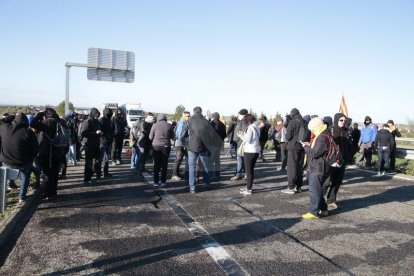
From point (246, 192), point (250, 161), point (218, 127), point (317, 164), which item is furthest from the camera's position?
point (218, 127)

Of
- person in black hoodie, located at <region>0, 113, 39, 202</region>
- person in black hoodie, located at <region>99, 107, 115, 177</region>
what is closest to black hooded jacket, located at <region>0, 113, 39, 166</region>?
person in black hoodie, located at <region>0, 113, 39, 202</region>

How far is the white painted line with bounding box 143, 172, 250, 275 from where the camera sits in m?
4.30

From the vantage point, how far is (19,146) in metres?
6.84

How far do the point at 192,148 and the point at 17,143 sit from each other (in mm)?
3864

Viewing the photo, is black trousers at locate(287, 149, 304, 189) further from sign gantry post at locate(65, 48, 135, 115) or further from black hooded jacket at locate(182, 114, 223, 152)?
sign gantry post at locate(65, 48, 135, 115)

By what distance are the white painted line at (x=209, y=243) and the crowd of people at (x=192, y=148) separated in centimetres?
183

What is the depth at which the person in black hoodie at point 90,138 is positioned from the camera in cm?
926

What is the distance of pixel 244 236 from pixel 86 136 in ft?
18.1

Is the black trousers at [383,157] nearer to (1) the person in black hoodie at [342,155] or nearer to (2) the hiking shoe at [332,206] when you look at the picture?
(1) the person in black hoodie at [342,155]

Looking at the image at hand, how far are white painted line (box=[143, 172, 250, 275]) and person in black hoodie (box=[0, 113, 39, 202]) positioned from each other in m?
2.88

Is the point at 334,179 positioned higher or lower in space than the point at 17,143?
lower

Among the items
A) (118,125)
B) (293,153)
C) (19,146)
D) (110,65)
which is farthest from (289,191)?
(110,65)

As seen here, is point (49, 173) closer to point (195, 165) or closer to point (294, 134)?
point (195, 165)

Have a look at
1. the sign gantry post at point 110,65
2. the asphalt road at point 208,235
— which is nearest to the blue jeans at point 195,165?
the asphalt road at point 208,235
